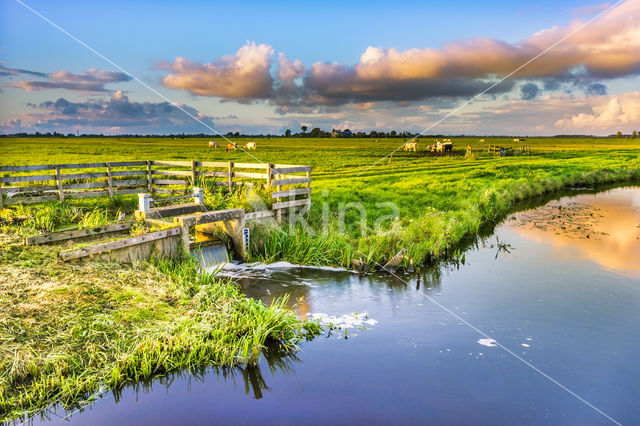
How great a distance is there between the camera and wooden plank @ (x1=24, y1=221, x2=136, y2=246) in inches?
439

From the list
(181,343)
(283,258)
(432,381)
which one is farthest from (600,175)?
(181,343)

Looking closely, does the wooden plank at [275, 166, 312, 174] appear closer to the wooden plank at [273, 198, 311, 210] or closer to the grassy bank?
the wooden plank at [273, 198, 311, 210]

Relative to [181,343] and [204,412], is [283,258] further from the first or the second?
[204,412]

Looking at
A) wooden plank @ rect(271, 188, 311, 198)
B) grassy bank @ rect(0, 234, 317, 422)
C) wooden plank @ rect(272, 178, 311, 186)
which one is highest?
wooden plank @ rect(272, 178, 311, 186)

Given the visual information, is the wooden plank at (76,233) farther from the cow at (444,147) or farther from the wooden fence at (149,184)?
the cow at (444,147)

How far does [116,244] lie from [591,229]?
21355mm

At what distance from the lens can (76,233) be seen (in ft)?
39.0

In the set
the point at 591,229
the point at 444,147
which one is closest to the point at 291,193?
the point at 591,229

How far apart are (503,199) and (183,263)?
22.4 m

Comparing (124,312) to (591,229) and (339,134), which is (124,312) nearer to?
(591,229)

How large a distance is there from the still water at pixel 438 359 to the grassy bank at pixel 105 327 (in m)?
0.41

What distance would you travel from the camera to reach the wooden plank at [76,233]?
→ 11.2 metres

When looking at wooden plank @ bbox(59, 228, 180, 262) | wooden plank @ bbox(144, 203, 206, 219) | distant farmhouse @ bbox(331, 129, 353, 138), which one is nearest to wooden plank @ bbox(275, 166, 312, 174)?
wooden plank @ bbox(144, 203, 206, 219)

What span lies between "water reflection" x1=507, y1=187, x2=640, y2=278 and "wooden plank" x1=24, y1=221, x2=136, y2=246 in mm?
15807
